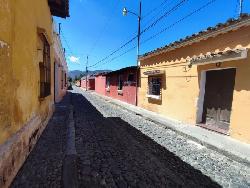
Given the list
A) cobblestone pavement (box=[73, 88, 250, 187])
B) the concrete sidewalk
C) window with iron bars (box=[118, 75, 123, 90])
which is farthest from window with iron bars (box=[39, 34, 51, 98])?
window with iron bars (box=[118, 75, 123, 90])

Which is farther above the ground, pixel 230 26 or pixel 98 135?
pixel 230 26

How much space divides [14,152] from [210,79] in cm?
704

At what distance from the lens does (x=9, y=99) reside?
3.39m

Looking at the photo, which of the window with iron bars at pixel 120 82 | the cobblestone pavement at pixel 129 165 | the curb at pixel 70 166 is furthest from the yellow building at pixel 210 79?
the window with iron bars at pixel 120 82

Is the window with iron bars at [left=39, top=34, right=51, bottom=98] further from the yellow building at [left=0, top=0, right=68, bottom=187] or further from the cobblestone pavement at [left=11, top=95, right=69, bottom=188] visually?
the yellow building at [left=0, top=0, right=68, bottom=187]

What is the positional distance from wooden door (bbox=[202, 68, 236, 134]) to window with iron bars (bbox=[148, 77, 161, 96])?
13.1ft

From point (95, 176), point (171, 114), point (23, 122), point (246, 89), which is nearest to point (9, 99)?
point (23, 122)

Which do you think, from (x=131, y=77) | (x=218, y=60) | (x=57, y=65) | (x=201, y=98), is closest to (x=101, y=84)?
(x=131, y=77)

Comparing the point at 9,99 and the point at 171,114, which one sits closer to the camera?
the point at 9,99

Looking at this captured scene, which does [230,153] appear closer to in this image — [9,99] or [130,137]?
[130,137]

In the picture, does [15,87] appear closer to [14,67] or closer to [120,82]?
[14,67]

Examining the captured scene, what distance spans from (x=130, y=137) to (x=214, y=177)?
2964 mm

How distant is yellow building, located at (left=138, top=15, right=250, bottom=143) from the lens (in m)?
6.39

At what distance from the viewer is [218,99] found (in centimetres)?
778
